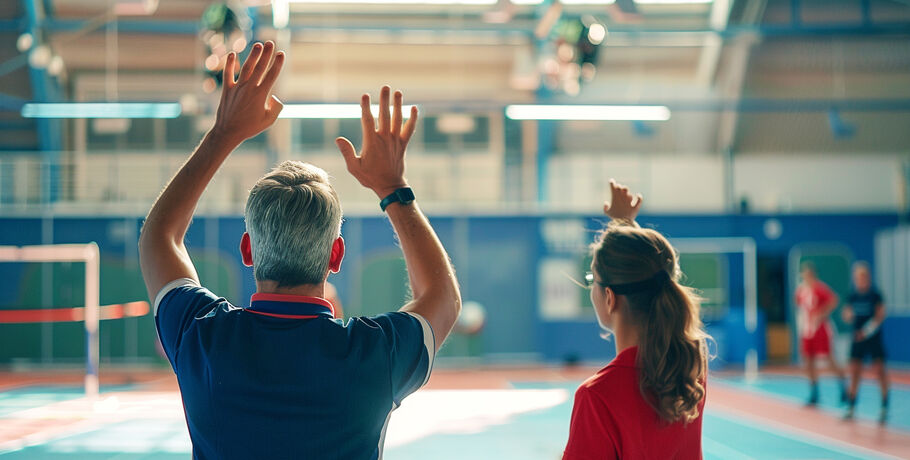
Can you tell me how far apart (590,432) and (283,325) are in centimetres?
64

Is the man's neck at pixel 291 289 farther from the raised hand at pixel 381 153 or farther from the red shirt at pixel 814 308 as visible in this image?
the red shirt at pixel 814 308

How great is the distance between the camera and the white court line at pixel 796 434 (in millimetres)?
6207

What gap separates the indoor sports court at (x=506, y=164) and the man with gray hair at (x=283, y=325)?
487 inches

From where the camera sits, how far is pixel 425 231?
4.48 ft

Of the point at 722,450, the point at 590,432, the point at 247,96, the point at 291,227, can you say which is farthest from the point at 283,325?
the point at 722,450

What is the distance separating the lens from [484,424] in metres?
7.89

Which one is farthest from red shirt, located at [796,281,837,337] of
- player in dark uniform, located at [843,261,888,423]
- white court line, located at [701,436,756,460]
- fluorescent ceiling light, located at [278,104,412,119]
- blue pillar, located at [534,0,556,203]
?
blue pillar, located at [534,0,556,203]

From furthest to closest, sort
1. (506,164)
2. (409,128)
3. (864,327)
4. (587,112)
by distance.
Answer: (506,164) < (587,112) < (864,327) < (409,128)

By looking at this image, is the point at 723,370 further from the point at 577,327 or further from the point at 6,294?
the point at 6,294

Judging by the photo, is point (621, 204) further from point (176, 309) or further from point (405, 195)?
point (176, 309)

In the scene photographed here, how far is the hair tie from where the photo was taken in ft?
5.47

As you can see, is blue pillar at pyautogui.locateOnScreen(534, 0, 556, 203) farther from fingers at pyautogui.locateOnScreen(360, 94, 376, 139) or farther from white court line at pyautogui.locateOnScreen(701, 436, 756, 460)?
fingers at pyautogui.locateOnScreen(360, 94, 376, 139)

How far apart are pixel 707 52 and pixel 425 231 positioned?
602 inches

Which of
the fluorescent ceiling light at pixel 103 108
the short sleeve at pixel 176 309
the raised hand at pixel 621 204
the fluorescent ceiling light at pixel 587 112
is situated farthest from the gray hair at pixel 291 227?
the fluorescent ceiling light at pixel 103 108
